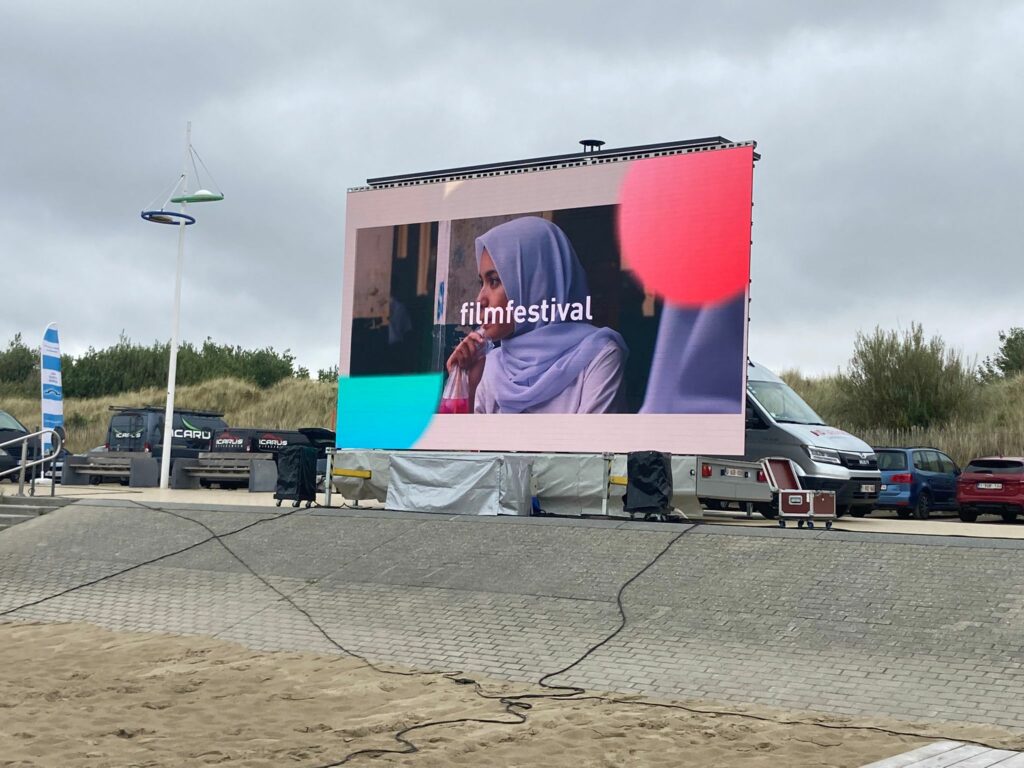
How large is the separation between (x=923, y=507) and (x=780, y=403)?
19.7 ft

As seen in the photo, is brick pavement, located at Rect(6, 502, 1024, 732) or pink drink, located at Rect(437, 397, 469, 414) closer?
brick pavement, located at Rect(6, 502, 1024, 732)

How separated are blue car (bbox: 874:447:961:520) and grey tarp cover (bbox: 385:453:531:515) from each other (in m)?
9.01

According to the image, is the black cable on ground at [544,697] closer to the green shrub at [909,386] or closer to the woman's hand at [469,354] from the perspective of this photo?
the woman's hand at [469,354]

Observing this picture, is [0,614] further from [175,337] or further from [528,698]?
[175,337]

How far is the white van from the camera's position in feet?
59.9

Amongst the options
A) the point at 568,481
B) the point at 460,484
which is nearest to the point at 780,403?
the point at 568,481

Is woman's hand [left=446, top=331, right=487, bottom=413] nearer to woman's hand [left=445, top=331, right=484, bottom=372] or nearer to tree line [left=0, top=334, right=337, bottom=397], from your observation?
woman's hand [left=445, top=331, right=484, bottom=372]

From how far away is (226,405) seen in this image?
2127 inches

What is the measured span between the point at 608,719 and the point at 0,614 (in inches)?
335

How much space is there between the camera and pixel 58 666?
11.1m

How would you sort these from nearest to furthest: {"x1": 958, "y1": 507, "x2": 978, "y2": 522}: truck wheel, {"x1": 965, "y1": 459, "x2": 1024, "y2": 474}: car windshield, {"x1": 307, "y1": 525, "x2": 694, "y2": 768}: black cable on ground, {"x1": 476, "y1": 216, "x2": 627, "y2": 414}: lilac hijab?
{"x1": 307, "y1": 525, "x2": 694, "y2": 768}: black cable on ground
{"x1": 476, "y1": 216, "x2": 627, "y2": 414}: lilac hijab
{"x1": 965, "y1": 459, "x2": 1024, "y2": 474}: car windshield
{"x1": 958, "y1": 507, "x2": 978, "y2": 522}: truck wheel

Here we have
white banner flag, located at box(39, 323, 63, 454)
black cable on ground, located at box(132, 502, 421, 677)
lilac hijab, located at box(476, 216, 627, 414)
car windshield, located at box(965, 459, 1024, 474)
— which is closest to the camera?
black cable on ground, located at box(132, 502, 421, 677)

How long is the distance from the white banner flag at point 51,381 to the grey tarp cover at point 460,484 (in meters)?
14.9

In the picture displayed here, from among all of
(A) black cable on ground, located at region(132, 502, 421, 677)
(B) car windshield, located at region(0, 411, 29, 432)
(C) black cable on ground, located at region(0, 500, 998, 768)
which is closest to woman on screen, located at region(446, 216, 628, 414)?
(A) black cable on ground, located at region(132, 502, 421, 677)
